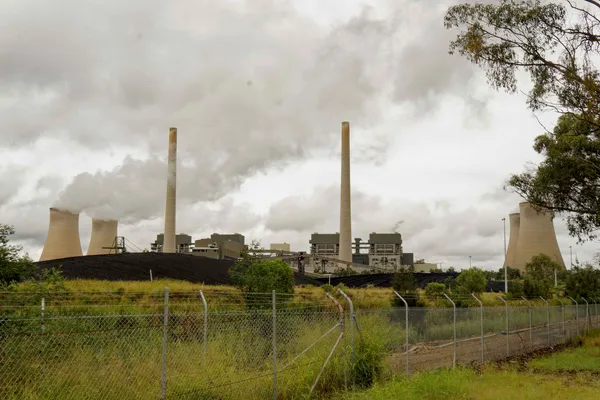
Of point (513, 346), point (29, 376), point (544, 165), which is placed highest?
point (544, 165)

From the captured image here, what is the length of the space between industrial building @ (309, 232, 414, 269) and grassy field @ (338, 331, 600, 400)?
84.5m

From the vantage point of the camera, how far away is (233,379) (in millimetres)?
8281

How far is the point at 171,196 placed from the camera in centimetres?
6619

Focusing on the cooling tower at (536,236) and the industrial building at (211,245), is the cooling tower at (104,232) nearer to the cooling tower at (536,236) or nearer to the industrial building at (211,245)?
the industrial building at (211,245)

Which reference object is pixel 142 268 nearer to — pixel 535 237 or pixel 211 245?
pixel 211 245

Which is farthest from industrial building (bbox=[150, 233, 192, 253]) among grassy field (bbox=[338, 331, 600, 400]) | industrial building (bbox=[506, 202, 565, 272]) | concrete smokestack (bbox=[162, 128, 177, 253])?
grassy field (bbox=[338, 331, 600, 400])

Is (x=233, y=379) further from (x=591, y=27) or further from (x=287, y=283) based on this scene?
(x=591, y=27)

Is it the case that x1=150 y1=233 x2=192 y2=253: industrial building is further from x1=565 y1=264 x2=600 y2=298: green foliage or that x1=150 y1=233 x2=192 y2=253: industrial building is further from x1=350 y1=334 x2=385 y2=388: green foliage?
x1=350 y1=334 x2=385 y2=388: green foliage

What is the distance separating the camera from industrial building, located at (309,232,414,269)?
10251cm

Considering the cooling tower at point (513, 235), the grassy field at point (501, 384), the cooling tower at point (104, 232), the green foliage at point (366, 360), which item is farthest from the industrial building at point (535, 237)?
Answer: the green foliage at point (366, 360)

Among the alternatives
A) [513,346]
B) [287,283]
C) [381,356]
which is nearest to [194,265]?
[287,283]

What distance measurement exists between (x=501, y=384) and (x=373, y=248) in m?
96.2

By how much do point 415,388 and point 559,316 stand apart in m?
17.9

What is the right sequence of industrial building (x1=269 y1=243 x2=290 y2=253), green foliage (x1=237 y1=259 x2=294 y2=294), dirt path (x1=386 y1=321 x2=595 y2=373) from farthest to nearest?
industrial building (x1=269 y1=243 x2=290 y2=253) → green foliage (x1=237 y1=259 x2=294 y2=294) → dirt path (x1=386 y1=321 x2=595 y2=373)
